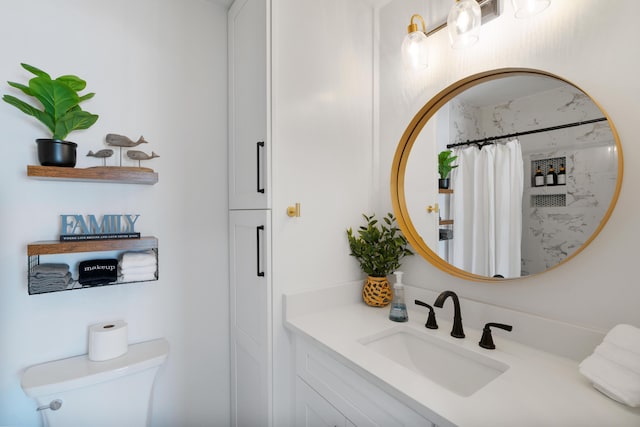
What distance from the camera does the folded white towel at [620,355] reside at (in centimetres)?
71

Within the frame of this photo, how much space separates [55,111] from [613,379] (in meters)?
1.89

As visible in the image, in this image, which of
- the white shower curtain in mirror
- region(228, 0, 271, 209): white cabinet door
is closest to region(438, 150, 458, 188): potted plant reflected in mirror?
the white shower curtain in mirror

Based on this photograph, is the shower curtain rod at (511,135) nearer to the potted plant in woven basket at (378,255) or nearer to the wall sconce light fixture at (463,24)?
the wall sconce light fixture at (463,24)

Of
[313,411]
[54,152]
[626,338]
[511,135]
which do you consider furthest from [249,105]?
[626,338]

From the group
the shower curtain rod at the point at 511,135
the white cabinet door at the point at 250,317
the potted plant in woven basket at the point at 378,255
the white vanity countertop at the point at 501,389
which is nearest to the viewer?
the white vanity countertop at the point at 501,389

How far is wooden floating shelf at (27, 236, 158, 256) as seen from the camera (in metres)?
1.05

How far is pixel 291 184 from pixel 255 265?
40 cm

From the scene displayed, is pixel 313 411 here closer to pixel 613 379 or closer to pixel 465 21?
pixel 613 379

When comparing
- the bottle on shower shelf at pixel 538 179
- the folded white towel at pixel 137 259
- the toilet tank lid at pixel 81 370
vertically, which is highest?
the bottle on shower shelf at pixel 538 179

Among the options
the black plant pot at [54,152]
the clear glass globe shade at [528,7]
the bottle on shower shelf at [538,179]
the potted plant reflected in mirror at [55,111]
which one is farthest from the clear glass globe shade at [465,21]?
the black plant pot at [54,152]

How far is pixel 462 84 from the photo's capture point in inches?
49.3

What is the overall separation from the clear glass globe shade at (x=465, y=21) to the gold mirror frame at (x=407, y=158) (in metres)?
0.16

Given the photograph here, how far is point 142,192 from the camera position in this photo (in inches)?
54.5

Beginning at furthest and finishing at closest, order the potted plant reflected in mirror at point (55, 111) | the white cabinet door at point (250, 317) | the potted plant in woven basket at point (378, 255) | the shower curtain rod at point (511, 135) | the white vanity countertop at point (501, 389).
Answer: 1. the potted plant in woven basket at point (378, 255)
2. the white cabinet door at point (250, 317)
3. the potted plant reflected in mirror at point (55, 111)
4. the shower curtain rod at point (511, 135)
5. the white vanity countertop at point (501, 389)
